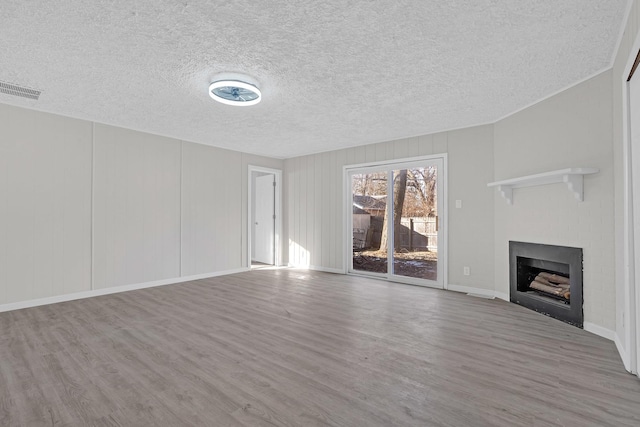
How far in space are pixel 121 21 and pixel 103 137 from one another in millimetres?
3035

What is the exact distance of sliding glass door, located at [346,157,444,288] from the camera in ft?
17.1

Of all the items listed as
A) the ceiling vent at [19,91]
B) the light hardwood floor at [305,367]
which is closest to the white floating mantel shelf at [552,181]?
the light hardwood floor at [305,367]

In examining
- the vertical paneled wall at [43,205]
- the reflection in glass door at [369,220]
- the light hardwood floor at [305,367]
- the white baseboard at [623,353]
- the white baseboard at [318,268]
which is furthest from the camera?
the white baseboard at [318,268]

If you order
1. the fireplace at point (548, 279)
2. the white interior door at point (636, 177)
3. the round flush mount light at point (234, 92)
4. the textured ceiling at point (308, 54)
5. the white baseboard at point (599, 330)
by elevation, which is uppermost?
the textured ceiling at point (308, 54)

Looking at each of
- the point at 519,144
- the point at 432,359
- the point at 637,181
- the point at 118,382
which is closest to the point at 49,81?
the point at 118,382

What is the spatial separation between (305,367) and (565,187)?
11.4ft

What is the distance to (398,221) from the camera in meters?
5.60

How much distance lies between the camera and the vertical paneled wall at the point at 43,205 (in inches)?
152

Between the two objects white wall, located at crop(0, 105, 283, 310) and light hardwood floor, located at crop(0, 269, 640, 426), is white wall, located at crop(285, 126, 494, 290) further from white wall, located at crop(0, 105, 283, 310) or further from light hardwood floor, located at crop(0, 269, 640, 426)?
white wall, located at crop(0, 105, 283, 310)

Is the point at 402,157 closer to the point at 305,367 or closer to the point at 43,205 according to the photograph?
the point at 305,367

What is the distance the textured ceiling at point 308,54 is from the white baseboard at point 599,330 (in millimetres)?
2588

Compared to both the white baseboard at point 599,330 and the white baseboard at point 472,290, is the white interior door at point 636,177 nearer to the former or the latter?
the white baseboard at point 599,330

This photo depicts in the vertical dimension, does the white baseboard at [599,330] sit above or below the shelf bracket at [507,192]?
below

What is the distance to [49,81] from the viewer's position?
3273 millimetres
